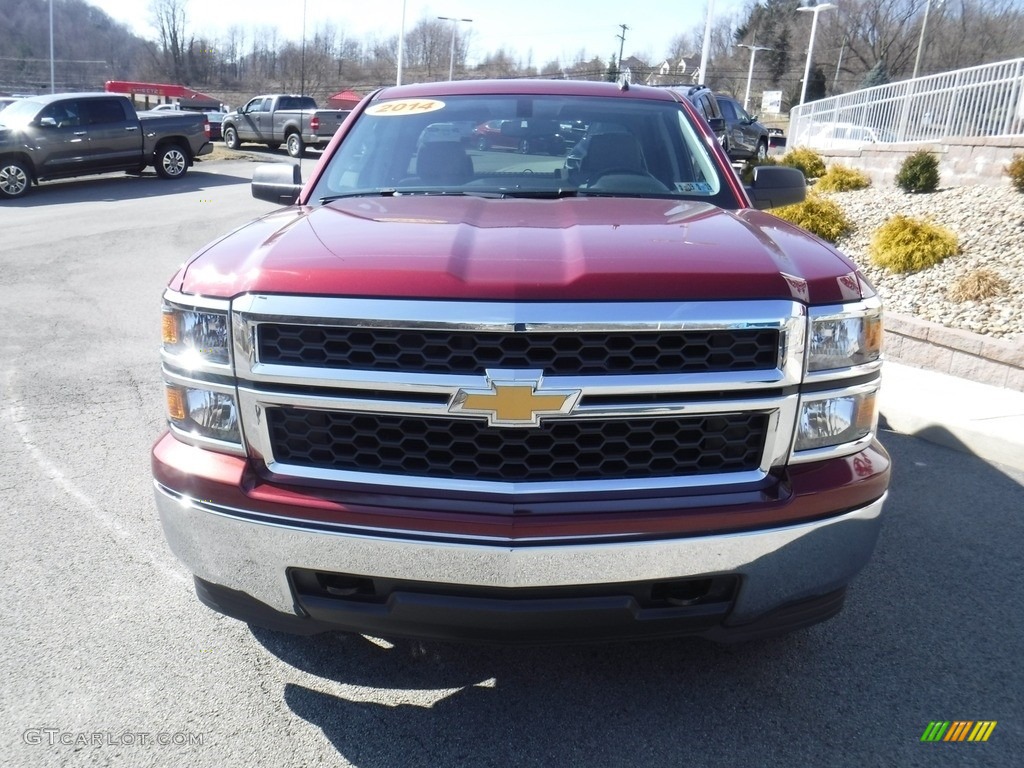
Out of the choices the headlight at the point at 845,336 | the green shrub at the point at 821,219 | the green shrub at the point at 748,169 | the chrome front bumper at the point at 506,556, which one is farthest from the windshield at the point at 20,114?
the headlight at the point at 845,336

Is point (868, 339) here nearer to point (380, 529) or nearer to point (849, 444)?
point (849, 444)

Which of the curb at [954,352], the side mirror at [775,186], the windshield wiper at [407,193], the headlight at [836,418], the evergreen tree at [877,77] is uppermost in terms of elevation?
the evergreen tree at [877,77]

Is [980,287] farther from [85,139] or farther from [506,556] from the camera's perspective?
[85,139]

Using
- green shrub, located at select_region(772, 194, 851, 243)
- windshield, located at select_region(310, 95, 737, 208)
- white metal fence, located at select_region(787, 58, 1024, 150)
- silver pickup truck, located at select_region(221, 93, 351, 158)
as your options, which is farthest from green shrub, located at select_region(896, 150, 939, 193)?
silver pickup truck, located at select_region(221, 93, 351, 158)

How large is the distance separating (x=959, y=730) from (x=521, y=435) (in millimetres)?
1636

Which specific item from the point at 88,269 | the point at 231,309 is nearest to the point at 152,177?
the point at 88,269

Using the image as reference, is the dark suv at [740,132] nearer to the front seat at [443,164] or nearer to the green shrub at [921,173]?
the green shrub at [921,173]

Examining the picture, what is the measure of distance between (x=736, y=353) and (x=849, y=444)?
0.47 m

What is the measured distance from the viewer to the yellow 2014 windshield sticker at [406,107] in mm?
4090

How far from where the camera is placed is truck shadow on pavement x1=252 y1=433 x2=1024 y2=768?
8.20 ft

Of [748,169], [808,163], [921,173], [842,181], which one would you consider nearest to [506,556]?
[921,173]

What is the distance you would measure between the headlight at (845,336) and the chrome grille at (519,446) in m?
0.23

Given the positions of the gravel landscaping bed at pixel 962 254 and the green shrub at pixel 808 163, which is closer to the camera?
the gravel landscaping bed at pixel 962 254

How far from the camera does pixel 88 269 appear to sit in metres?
9.93
